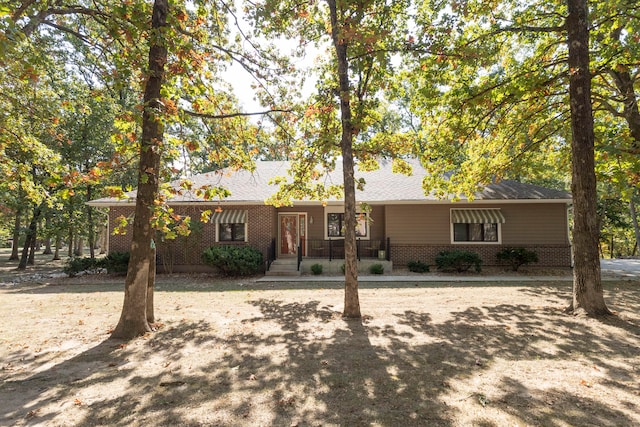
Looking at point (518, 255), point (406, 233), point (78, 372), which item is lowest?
point (78, 372)

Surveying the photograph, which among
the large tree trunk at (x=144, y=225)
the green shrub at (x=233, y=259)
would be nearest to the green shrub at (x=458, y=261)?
the green shrub at (x=233, y=259)

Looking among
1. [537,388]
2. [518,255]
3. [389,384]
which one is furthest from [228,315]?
[518,255]

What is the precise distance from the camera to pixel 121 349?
530cm

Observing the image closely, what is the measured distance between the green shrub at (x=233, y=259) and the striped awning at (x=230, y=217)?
1.26 m

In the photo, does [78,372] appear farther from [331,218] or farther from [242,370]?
[331,218]

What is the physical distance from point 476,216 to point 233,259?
10361mm

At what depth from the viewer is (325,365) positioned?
4.54 meters

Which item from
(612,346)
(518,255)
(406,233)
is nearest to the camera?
(612,346)

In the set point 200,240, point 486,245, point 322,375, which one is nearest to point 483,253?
point 486,245

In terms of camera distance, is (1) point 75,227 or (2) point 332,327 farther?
(1) point 75,227

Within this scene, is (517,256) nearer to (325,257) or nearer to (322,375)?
(325,257)

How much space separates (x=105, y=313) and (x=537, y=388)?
829 centimetres

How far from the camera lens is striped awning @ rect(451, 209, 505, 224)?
1431 centimetres

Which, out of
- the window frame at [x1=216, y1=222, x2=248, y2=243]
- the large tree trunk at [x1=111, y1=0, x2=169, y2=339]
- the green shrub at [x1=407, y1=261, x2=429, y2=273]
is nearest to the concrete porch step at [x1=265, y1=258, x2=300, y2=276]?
the window frame at [x1=216, y1=222, x2=248, y2=243]
